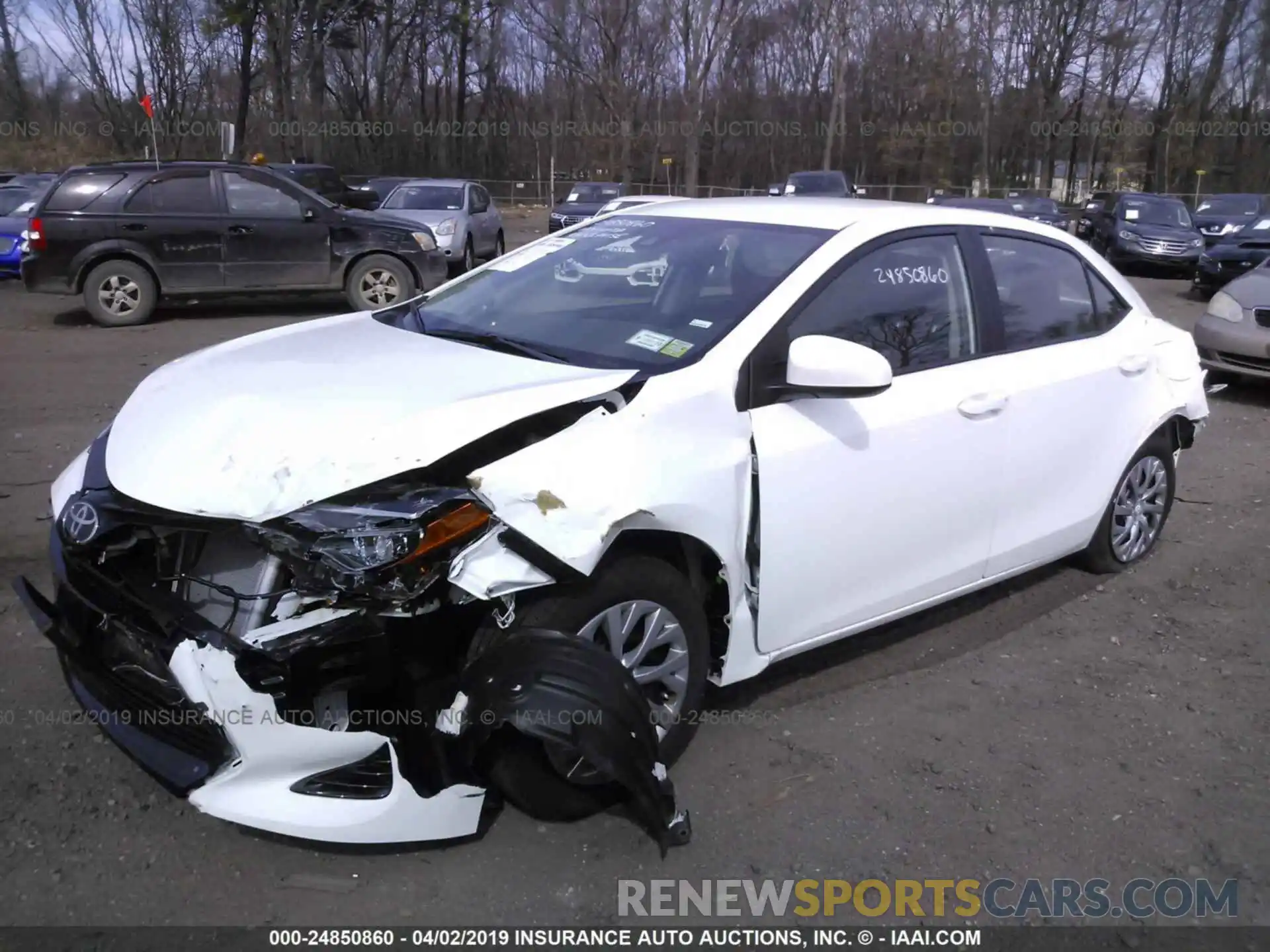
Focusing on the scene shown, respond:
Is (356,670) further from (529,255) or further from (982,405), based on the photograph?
(982,405)

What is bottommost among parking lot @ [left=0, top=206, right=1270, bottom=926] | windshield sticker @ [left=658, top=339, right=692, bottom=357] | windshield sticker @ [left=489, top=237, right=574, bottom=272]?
parking lot @ [left=0, top=206, right=1270, bottom=926]

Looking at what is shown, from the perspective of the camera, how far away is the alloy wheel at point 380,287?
12.7 m

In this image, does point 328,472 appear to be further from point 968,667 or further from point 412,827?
point 968,667

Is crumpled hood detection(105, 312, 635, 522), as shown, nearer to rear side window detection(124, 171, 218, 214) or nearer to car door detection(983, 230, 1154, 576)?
car door detection(983, 230, 1154, 576)

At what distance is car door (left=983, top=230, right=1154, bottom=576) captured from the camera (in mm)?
4184

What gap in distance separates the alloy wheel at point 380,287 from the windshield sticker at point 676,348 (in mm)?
9829

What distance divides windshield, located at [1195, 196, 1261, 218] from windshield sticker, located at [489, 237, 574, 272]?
82.4 feet

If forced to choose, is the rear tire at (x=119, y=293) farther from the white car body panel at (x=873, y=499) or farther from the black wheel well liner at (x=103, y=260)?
the white car body panel at (x=873, y=499)

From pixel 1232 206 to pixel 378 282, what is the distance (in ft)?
70.3

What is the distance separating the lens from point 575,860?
2.99 m

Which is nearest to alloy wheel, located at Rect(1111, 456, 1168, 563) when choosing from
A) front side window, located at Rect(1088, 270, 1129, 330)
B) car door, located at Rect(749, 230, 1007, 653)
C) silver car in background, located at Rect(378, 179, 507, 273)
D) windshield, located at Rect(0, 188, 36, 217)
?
front side window, located at Rect(1088, 270, 1129, 330)

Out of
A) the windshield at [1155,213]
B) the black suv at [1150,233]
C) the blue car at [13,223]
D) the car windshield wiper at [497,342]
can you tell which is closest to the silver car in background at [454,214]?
the blue car at [13,223]

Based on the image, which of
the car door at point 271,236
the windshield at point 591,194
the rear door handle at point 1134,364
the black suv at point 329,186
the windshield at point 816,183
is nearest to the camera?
the rear door handle at point 1134,364

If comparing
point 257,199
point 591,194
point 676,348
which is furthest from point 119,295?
point 591,194
